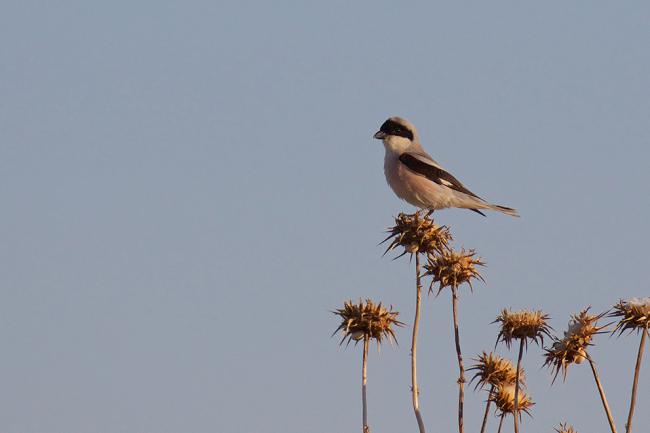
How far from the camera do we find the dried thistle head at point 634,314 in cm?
743

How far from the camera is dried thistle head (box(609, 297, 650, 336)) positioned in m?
7.43

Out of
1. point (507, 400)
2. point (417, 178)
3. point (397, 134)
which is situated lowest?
point (507, 400)

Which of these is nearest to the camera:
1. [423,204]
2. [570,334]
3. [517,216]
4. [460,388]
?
[460,388]

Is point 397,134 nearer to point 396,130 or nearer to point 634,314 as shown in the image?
point 396,130

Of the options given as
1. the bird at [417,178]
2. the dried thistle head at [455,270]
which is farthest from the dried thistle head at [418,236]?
the bird at [417,178]

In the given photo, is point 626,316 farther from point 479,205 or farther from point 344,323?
point 479,205

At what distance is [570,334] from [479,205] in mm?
7942

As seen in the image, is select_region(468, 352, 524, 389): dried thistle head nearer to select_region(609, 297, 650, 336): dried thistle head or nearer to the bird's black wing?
select_region(609, 297, 650, 336): dried thistle head

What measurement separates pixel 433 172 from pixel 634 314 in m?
7.69

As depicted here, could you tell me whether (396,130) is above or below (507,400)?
above

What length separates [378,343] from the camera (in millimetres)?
7898

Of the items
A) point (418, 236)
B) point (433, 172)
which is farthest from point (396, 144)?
point (418, 236)

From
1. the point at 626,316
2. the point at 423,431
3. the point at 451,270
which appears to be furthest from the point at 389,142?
the point at 423,431

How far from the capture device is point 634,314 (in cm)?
748
